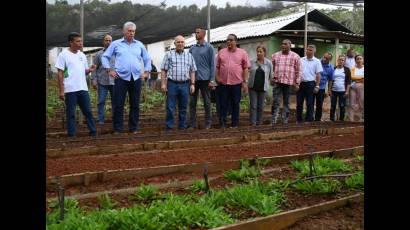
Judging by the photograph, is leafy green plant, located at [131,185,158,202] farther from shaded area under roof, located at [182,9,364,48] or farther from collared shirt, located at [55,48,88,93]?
shaded area under roof, located at [182,9,364,48]

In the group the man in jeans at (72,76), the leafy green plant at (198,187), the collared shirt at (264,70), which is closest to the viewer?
the leafy green plant at (198,187)

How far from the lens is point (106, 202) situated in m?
4.24

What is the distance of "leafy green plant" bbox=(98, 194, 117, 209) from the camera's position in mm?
4223

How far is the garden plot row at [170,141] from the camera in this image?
672 centimetres

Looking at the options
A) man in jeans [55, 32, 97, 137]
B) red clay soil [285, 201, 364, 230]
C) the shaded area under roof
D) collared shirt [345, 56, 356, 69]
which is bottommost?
red clay soil [285, 201, 364, 230]

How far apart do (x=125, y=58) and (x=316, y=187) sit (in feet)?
15.5

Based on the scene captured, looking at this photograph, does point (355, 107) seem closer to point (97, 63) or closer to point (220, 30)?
point (97, 63)

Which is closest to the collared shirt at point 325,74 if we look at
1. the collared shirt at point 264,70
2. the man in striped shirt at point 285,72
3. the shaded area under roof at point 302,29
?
the man in striped shirt at point 285,72

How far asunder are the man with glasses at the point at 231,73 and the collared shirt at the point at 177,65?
1.04 metres

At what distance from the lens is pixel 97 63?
33.9 ft

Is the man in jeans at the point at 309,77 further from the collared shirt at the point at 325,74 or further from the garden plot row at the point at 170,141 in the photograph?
the garden plot row at the point at 170,141

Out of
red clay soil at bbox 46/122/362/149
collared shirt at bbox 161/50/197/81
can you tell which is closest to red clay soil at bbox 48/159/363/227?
red clay soil at bbox 46/122/362/149

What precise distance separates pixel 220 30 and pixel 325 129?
17.0 metres
